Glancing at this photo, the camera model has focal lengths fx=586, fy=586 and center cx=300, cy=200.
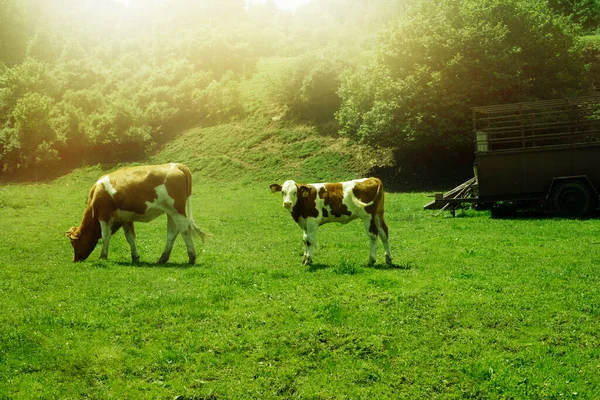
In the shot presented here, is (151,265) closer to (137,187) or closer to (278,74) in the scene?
(137,187)

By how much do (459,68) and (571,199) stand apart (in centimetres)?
1246

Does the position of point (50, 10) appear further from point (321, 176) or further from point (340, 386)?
point (340, 386)

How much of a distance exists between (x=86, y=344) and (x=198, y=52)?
5492 centimetres

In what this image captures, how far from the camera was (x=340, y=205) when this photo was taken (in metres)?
14.2

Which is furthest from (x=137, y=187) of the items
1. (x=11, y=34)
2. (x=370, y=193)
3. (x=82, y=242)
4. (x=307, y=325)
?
(x=11, y=34)

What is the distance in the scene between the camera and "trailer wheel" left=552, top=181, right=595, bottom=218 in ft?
70.4

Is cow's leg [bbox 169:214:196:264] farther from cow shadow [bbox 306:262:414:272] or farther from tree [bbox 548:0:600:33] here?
tree [bbox 548:0:600:33]

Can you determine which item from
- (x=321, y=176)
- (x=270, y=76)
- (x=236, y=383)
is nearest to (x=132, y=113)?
(x=270, y=76)

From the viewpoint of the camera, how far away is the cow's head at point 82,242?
618 inches

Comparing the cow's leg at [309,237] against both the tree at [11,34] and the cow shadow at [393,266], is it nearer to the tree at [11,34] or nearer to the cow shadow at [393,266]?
the cow shadow at [393,266]

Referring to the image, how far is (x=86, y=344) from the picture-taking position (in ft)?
30.2

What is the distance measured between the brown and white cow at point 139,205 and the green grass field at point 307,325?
2.38 feet

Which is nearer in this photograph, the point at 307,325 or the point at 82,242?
the point at 307,325

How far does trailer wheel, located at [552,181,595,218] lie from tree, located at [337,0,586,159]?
1045 cm
